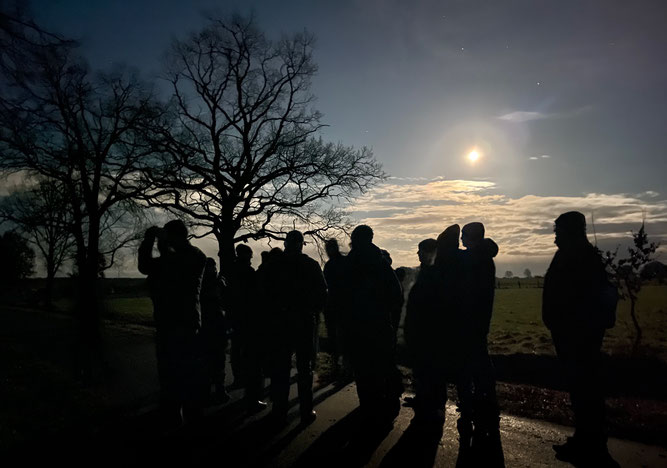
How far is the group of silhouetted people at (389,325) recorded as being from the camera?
4238 mm

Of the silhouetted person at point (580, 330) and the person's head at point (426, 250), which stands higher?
the person's head at point (426, 250)

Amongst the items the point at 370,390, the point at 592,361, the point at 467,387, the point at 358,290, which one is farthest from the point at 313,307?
the point at 592,361

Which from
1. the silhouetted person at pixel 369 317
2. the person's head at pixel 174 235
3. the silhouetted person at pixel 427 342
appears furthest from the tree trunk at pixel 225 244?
the silhouetted person at pixel 427 342

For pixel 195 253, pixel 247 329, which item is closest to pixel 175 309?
pixel 195 253

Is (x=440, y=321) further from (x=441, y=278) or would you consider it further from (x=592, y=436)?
(x=592, y=436)

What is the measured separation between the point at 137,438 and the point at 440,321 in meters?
3.34

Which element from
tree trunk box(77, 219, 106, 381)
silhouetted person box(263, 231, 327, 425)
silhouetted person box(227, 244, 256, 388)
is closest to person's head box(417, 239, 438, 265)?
silhouetted person box(263, 231, 327, 425)

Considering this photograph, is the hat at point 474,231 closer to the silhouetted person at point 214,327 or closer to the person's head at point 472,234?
the person's head at point 472,234

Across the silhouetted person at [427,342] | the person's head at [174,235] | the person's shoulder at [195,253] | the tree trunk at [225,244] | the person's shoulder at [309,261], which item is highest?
the tree trunk at [225,244]

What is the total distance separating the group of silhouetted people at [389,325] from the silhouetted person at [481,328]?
0.01 m

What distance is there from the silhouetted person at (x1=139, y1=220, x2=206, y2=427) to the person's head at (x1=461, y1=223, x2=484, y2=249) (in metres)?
2.89

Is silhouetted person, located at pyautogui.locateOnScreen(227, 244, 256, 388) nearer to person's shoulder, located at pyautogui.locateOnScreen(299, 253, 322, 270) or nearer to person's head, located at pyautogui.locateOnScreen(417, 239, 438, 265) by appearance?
person's shoulder, located at pyautogui.locateOnScreen(299, 253, 322, 270)

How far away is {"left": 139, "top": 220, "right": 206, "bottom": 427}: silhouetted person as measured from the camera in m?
4.89

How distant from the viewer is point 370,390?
5121 millimetres
